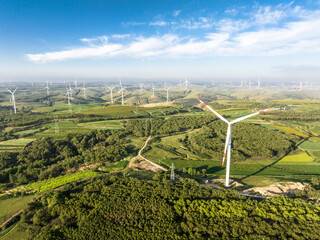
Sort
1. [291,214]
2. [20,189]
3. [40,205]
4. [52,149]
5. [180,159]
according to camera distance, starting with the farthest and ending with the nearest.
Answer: [52,149] < [180,159] < [20,189] < [40,205] < [291,214]

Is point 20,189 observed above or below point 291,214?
below

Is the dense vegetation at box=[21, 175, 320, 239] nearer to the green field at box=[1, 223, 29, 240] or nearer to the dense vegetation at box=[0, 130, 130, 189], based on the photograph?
the green field at box=[1, 223, 29, 240]

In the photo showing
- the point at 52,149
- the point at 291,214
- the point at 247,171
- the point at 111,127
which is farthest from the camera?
the point at 111,127

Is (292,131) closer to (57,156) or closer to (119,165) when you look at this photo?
(119,165)

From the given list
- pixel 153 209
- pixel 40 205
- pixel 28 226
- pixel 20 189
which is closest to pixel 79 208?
pixel 28 226

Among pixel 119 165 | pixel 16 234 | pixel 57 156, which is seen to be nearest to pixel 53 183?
pixel 16 234

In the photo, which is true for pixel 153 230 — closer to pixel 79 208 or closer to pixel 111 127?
pixel 79 208

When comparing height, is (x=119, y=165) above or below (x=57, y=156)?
below
